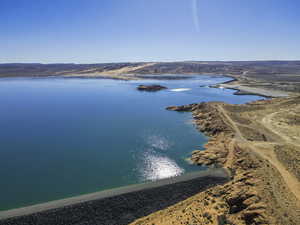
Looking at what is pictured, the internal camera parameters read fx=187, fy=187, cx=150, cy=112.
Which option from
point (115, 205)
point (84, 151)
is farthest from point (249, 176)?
point (84, 151)

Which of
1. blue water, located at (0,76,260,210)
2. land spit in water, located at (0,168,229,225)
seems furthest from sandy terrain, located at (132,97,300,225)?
blue water, located at (0,76,260,210)

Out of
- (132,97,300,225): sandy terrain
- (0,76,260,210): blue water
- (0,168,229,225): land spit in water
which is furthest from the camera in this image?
(0,76,260,210): blue water

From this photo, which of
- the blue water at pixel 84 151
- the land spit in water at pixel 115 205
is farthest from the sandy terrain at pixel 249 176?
the blue water at pixel 84 151

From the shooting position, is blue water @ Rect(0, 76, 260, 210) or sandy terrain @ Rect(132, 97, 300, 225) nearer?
sandy terrain @ Rect(132, 97, 300, 225)

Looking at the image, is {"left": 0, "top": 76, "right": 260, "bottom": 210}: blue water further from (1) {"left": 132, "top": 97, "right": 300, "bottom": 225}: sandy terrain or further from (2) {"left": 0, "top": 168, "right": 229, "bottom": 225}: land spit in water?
(1) {"left": 132, "top": 97, "right": 300, "bottom": 225}: sandy terrain

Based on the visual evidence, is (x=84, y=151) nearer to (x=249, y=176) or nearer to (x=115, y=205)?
(x=115, y=205)

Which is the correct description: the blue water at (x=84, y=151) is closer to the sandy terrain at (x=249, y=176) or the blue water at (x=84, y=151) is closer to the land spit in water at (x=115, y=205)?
the land spit in water at (x=115, y=205)
